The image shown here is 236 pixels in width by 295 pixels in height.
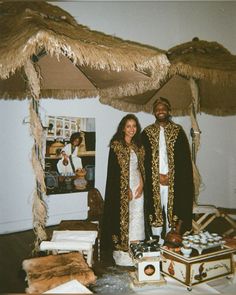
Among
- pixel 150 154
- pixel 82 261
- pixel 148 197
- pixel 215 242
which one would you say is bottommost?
pixel 82 261

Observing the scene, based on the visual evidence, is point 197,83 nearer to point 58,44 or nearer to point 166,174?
point 166,174

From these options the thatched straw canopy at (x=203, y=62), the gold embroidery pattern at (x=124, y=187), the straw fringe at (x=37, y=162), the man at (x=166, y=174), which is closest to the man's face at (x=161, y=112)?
the man at (x=166, y=174)

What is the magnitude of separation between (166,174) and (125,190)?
0.61m

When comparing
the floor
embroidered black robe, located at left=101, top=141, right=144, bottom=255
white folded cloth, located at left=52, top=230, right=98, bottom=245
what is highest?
embroidered black robe, located at left=101, top=141, right=144, bottom=255

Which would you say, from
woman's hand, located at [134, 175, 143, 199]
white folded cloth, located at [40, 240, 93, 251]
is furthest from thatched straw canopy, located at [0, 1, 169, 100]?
white folded cloth, located at [40, 240, 93, 251]

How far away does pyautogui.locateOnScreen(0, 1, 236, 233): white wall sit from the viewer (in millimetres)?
3586

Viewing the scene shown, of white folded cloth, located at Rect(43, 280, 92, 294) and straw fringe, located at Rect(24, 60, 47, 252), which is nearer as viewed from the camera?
white folded cloth, located at Rect(43, 280, 92, 294)

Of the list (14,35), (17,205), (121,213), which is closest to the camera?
(14,35)

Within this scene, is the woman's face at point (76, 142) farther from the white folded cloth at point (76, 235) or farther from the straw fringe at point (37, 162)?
the white folded cloth at point (76, 235)

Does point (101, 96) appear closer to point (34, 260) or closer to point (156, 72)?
point (156, 72)

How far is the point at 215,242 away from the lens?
3.06 meters

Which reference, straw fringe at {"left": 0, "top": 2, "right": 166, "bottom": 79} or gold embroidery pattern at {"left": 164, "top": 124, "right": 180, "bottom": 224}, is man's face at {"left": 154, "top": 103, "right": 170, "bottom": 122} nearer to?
gold embroidery pattern at {"left": 164, "top": 124, "right": 180, "bottom": 224}

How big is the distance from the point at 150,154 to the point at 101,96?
47.6 inches

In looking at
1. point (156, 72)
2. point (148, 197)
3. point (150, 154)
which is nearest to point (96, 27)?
point (156, 72)
